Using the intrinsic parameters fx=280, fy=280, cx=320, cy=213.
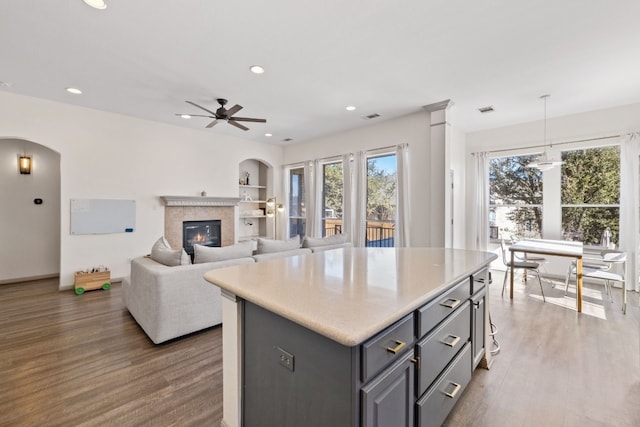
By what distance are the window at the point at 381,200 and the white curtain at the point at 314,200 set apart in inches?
49.9

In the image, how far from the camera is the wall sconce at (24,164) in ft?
15.5

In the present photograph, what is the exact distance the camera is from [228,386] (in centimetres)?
152

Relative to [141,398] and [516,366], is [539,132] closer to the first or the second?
[516,366]

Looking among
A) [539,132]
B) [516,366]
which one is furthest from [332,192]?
[516,366]

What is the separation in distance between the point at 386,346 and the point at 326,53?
2.92m

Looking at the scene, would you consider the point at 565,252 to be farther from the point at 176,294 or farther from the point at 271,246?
the point at 176,294

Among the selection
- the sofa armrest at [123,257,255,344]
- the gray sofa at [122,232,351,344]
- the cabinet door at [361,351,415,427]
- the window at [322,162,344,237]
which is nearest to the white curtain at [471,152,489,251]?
the window at [322,162,344,237]

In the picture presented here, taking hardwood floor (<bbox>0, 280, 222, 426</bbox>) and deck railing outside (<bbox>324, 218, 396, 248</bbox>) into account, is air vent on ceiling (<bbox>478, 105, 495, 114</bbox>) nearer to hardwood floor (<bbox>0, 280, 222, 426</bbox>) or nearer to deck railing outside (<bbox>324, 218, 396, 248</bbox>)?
deck railing outside (<bbox>324, 218, 396, 248</bbox>)

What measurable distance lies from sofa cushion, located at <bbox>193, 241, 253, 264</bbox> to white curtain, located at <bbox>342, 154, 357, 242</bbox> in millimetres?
3059

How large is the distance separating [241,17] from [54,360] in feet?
10.8

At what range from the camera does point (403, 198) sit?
503 cm

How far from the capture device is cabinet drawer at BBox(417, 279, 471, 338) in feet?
4.29

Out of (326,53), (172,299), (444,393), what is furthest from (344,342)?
(326,53)

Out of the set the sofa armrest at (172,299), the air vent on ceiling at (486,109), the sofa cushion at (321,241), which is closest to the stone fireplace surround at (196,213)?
the sofa armrest at (172,299)
